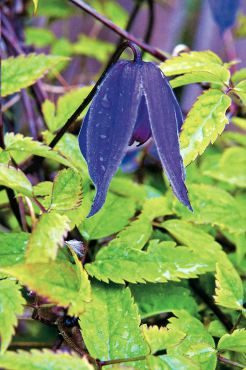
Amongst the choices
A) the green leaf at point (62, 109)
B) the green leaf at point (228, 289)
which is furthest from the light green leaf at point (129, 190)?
the green leaf at point (228, 289)

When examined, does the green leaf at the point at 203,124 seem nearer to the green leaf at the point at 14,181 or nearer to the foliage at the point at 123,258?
the foliage at the point at 123,258

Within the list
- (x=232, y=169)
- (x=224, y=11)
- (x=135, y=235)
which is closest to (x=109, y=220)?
(x=135, y=235)

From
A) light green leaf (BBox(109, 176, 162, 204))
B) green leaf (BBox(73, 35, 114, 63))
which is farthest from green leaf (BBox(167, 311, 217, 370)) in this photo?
green leaf (BBox(73, 35, 114, 63))

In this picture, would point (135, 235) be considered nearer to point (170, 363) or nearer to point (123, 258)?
point (123, 258)

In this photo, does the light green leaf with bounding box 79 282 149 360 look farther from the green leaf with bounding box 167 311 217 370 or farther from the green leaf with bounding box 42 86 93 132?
the green leaf with bounding box 42 86 93 132

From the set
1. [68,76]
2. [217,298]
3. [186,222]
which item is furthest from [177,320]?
[68,76]
